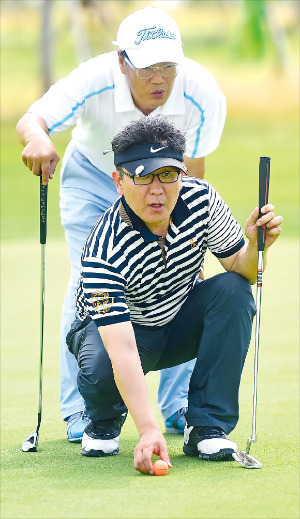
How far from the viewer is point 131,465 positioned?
3.16m

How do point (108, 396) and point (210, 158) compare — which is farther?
point (210, 158)

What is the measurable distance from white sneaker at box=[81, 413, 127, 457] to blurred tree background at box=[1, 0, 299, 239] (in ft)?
41.6

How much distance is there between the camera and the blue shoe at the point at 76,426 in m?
3.63

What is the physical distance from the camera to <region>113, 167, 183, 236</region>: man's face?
3.09 m

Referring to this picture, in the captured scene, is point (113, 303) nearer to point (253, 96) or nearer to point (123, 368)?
point (123, 368)

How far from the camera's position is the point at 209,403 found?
3287mm

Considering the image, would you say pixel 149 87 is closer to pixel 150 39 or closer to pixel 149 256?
pixel 150 39

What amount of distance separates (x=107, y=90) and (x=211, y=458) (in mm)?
1440

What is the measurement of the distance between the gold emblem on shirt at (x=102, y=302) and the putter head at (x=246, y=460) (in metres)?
0.62

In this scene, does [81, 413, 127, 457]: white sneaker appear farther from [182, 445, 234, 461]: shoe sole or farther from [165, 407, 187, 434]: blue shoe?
[165, 407, 187, 434]: blue shoe

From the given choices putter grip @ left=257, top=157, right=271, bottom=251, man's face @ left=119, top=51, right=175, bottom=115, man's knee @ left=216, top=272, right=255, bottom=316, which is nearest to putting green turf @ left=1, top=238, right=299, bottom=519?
man's knee @ left=216, top=272, right=255, bottom=316

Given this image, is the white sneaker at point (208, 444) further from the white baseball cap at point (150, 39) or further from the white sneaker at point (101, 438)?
the white baseball cap at point (150, 39)

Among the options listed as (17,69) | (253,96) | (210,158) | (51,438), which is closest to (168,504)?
(51,438)

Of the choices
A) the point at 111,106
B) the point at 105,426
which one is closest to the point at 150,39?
the point at 111,106
